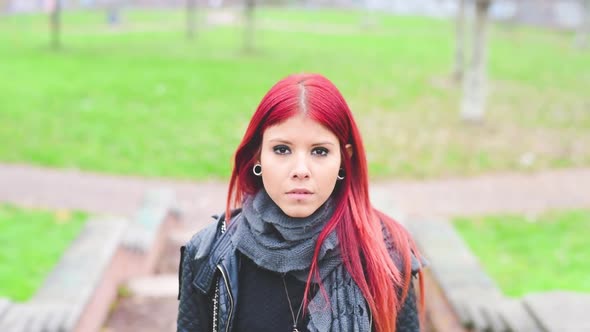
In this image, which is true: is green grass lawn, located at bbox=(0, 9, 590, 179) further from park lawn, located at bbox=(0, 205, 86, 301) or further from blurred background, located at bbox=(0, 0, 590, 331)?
park lawn, located at bbox=(0, 205, 86, 301)

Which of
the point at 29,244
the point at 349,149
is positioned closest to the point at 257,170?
the point at 349,149

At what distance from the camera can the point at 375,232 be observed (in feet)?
6.78

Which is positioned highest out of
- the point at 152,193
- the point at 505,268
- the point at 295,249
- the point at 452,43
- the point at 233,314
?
the point at 452,43

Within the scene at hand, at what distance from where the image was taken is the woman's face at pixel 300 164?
197 cm

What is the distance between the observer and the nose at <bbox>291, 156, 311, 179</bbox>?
1.96m

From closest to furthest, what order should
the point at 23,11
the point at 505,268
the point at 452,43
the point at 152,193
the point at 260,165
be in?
1. the point at 260,165
2. the point at 505,268
3. the point at 152,193
4. the point at 452,43
5. the point at 23,11

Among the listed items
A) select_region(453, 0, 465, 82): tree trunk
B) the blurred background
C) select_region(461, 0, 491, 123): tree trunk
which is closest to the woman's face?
the blurred background

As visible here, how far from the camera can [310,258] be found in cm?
198

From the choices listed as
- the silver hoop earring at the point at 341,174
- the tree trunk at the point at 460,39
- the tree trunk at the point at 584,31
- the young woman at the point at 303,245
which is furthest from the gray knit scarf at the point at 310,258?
the tree trunk at the point at 584,31

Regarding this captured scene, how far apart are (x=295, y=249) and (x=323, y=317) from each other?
0.65ft

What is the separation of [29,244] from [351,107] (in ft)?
24.0

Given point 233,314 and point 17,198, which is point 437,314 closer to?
point 233,314

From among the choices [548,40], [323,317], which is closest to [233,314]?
[323,317]

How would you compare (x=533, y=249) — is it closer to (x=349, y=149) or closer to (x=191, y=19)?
(x=349, y=149)
